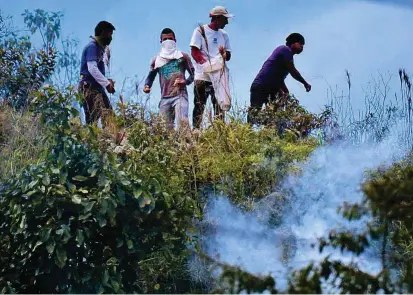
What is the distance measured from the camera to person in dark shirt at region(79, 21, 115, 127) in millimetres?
7844

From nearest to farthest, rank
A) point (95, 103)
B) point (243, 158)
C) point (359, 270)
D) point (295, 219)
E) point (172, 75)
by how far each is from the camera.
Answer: point (359, 270) → point (295, 219) → point (243, 158) → point (95, 103) → point (172, 75)

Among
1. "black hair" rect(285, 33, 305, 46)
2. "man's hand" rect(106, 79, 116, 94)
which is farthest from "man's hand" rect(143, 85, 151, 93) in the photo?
"black hair" rect(285, 33, 305, 46)

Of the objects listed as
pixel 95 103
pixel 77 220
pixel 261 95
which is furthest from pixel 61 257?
pixel 261 95

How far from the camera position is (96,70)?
8.00 metres

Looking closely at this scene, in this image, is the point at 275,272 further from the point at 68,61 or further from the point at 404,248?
the point at 68,61

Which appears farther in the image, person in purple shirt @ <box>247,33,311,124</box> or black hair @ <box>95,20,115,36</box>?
person in purple shirt @ <box>247,33,311,124</box>

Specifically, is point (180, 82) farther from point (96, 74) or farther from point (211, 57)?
point (96, 74)

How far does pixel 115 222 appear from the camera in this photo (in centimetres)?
496

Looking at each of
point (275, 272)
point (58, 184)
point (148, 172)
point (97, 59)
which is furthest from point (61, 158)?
point (97, 59)

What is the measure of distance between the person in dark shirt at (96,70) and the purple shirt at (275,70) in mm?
1199

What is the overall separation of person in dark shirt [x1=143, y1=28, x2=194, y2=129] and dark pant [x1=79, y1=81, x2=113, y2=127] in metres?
0.36

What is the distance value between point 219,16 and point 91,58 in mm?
1024

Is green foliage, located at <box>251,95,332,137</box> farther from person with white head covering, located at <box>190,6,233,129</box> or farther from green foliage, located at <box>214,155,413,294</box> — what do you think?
green foliage, located at <box>214,155,413,294</box>

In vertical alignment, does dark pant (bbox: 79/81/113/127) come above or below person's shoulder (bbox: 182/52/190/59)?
below
